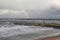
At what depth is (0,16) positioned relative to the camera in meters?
7.23

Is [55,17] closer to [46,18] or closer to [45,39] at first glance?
[46,18]

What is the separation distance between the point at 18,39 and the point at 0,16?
430cm

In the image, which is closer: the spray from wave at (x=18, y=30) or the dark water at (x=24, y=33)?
the dark water at (x=24, y=33)

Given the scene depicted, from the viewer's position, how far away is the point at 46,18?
7.10 metres

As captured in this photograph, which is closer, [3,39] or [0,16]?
[3,39]

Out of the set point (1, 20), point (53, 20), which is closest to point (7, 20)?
point (1, 20)

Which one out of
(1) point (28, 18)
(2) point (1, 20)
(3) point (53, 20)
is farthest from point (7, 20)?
(3) point (53, 20)

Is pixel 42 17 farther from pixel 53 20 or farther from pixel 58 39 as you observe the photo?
pixel 58 39

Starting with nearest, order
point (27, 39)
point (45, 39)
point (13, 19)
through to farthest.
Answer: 1. point (45, 39)
2. point (27, 39)
3. point (13, 19)

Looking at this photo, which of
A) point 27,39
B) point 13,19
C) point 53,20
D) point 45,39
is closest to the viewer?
point 45,39

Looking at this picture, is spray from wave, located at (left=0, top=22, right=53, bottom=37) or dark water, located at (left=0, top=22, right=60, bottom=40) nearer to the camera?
dark water, located at (left=0, top=22, right=60, bottom=40)

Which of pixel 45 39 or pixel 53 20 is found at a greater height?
pixel 45 39

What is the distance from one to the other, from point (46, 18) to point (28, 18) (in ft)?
3.77

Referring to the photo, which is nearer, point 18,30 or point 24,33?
point 24,33
